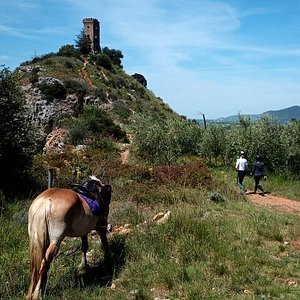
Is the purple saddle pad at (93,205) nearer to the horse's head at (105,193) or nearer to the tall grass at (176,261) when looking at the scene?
the horse's head at (105,193)

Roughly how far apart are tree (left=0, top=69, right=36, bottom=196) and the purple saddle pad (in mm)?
9218

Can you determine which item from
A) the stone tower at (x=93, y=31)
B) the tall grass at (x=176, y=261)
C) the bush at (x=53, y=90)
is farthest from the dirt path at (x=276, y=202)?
the stone tower at (x=93, y=31)

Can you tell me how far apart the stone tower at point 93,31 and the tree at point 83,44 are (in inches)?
90.3

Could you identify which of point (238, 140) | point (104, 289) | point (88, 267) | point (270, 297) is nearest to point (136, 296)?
point (104, 289)

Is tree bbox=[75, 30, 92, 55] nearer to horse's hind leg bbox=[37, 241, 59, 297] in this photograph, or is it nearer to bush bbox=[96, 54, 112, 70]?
bush bbox=[96, 54, 112, 70]

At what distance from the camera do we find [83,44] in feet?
264

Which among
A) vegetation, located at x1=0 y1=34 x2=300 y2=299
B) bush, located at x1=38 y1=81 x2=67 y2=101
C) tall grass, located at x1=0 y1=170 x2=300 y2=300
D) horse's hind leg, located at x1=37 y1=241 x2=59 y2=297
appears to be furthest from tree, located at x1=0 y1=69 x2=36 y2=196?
bush, located at x1=38 y1=81 x2=67 y2=101

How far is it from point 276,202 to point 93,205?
11563mm

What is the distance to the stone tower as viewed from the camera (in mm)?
85938

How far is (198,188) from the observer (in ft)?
50.6

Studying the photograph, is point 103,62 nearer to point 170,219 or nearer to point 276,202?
point 276,202

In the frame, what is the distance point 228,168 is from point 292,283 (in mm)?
19386

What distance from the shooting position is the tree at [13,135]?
16.1m

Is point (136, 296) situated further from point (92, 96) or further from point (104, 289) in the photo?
point (92, 96)
